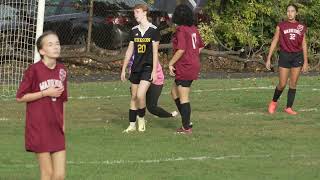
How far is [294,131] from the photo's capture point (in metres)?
12.5

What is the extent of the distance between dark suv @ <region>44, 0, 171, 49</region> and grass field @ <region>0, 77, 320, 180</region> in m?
6.58

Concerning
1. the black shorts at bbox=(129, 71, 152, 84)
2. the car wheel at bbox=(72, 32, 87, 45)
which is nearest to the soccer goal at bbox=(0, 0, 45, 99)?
the car wheel at bbox=(72, 32, 87, 45)

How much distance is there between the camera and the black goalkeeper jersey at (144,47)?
39.9ft

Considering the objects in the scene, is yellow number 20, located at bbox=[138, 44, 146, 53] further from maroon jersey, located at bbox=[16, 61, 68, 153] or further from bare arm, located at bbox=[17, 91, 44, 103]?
bare arm, located at bbox=[17, 91, 44, 103]

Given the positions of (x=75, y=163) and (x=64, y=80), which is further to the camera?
(x=75, y=163)

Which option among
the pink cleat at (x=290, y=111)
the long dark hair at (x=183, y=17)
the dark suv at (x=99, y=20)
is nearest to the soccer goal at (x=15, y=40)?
the dark suv at (x=99, y=20)

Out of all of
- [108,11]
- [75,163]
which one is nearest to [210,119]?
[75,163]

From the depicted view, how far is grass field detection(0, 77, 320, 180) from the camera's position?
30.7ft

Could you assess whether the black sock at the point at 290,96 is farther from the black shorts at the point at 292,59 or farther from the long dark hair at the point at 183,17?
the long dark hair at the point at 183,17

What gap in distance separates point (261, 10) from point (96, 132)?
13.3 metres

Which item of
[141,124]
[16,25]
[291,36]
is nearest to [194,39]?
[141,124]

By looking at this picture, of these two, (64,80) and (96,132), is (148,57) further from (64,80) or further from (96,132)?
(64,80)

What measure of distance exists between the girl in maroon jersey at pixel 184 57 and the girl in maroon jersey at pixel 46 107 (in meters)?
4.91

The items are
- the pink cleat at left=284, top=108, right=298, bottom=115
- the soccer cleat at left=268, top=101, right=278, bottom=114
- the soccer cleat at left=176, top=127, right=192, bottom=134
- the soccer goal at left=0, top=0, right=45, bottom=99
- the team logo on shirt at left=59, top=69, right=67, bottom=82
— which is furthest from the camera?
the soccer goal at left=0, top=0, right=45, bottom=99
